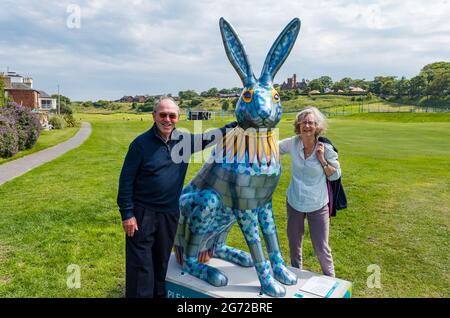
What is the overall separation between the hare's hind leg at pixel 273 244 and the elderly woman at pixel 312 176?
497 millimetres

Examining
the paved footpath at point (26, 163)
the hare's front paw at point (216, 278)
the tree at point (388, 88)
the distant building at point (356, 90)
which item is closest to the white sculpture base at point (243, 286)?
the hare's front paw at point (216, 278)

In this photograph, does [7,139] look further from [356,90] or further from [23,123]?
[356,90]

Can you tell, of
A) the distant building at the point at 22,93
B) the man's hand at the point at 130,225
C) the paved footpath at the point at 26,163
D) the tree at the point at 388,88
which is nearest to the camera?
the man's hand at the point at 130,225

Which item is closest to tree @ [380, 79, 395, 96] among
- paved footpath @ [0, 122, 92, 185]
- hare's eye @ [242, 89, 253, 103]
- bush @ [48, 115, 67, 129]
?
→ bush @ [48, 115, 67, 129]

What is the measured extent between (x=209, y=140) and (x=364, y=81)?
11313cm

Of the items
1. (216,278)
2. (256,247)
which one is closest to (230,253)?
(216,278)

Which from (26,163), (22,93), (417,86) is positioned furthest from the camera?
(417,86)

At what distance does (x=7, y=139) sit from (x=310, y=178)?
15164 mm

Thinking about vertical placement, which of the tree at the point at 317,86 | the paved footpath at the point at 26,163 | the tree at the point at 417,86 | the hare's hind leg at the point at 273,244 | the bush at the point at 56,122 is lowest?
the paved footpath at the point at 26,163

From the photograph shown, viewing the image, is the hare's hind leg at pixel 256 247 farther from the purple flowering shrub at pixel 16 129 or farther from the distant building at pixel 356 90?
the distant building at pixel 356 90

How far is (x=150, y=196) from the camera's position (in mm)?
3104

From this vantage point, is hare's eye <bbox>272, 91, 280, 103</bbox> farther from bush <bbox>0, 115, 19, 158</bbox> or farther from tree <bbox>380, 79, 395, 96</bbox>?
tree <bbox>380, 79, 395, 96</bbox>

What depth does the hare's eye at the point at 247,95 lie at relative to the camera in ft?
10.2

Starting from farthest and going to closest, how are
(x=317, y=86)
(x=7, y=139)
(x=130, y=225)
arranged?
1. (x=317, y=86)
2. (x=7, y=139)
3. (x=130, y=225)
